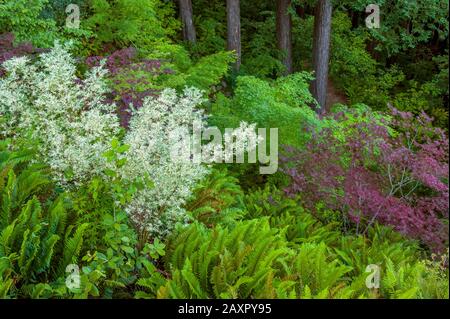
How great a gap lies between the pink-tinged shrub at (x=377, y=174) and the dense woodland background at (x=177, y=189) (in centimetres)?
3

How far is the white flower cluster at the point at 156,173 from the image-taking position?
4645mm

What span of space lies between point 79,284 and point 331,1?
10400 millimetres

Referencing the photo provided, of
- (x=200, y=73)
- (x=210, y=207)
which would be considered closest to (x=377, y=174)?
(x=210, y=207)

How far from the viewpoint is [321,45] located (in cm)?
1295

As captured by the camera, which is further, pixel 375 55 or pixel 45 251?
pixel 375 55

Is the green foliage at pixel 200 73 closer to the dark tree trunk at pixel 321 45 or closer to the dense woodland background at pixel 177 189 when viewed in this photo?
the dense woodland background at pixel 177 189

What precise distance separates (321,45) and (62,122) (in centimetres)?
920

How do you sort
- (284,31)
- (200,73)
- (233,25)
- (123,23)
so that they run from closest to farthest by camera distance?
(200,73) < (123,23) < (233,25) < (284,31)

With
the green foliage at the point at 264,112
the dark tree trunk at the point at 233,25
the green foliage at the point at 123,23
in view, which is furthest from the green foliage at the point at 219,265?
the dark tree trunk at the point at 233,25

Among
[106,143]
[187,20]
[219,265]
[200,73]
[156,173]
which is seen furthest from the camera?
[187,20]

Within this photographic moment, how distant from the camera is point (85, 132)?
16.6ft

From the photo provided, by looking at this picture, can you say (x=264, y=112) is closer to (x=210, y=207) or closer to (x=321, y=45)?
(x=210, y=207)
